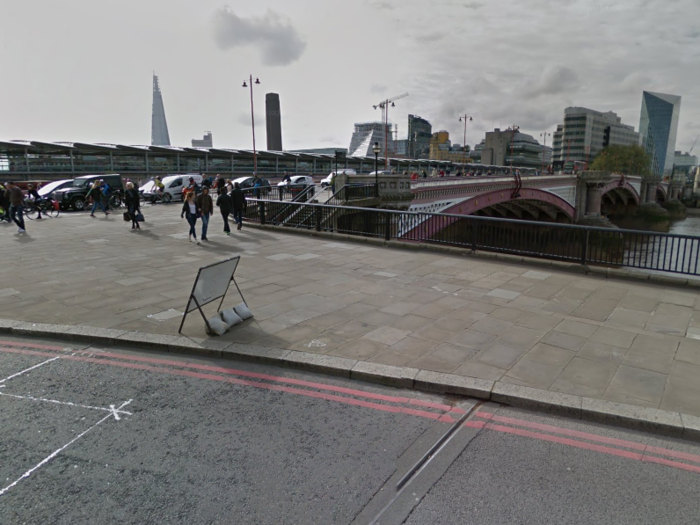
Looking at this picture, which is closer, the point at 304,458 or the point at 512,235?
the point at 304,458

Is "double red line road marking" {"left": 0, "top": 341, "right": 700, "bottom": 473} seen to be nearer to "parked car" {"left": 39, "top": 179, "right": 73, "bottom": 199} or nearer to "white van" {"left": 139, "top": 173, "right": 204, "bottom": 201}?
"parked car" {"left": 39, "top": 179, "right": 73, "bottom": 199}

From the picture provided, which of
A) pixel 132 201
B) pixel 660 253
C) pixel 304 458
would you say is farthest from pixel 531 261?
pixel 132 201

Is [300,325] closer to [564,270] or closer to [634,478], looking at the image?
[634,478]

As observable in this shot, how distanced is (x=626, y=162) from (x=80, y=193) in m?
110

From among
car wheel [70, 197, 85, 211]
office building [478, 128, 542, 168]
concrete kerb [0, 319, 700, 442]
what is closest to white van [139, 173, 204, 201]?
car wheel [70, 197, 85, 211]

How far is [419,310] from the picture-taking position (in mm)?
7461

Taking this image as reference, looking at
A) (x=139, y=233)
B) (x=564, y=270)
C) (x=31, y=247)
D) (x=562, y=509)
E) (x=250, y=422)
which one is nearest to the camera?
(x=562, y=509)

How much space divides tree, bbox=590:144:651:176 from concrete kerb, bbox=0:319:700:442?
11422 cm

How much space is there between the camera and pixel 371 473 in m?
3.54

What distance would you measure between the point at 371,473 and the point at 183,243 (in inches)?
475

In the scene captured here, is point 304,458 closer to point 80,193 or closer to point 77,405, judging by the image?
point 77,405

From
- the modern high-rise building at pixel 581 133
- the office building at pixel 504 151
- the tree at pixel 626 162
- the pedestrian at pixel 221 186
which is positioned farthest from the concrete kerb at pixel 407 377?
the modern high-rise building at pixel 581 133

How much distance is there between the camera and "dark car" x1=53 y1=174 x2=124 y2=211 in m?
24.8

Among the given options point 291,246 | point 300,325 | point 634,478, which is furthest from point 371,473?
point 291,246
